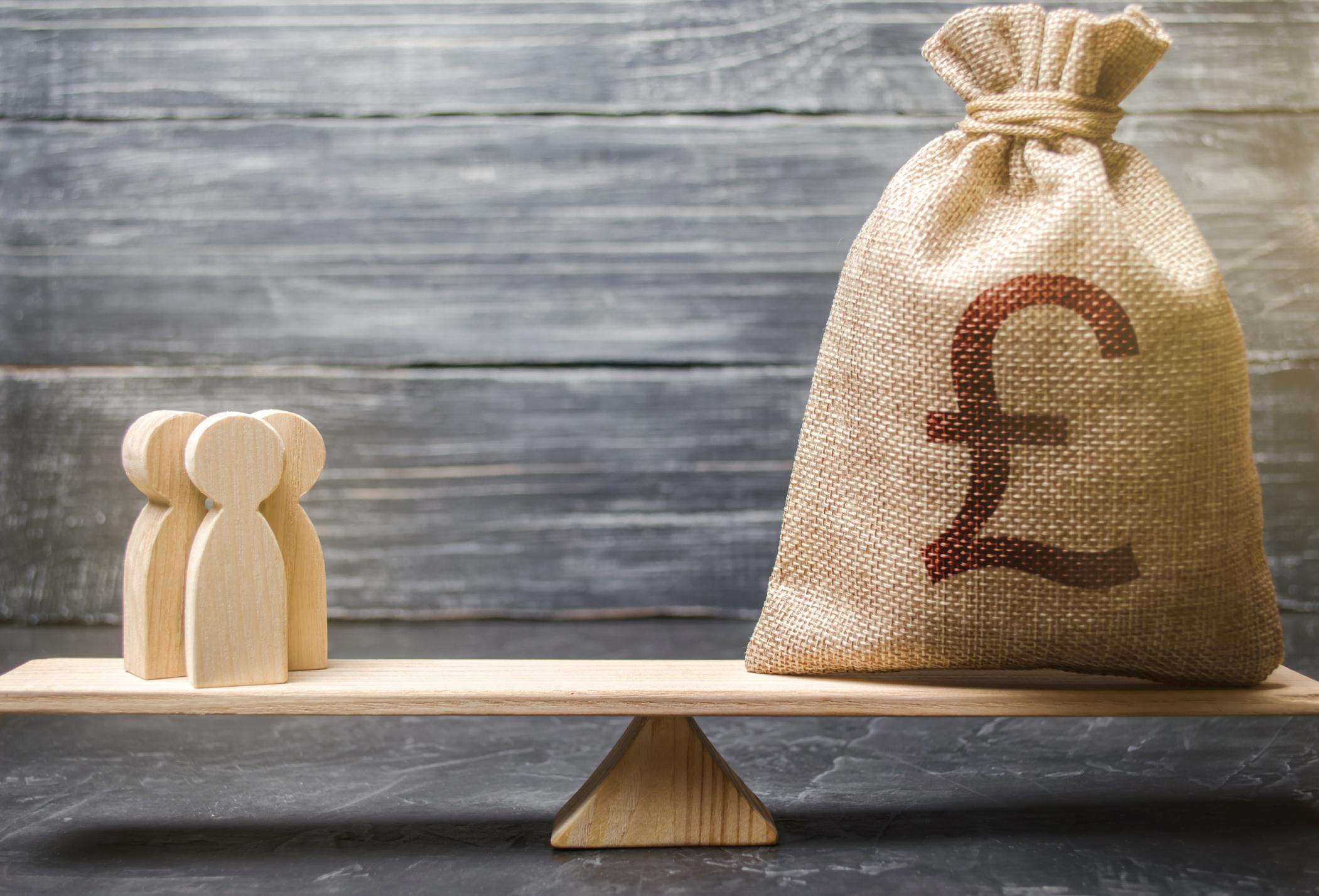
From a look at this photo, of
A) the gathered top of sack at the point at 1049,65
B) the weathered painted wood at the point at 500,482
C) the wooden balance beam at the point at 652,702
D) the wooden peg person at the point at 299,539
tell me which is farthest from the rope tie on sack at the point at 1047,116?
the weathered painted wood at the point at 500,482

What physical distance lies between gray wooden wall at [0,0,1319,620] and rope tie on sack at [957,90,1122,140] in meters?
0.54

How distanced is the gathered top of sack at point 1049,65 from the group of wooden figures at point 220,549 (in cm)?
46

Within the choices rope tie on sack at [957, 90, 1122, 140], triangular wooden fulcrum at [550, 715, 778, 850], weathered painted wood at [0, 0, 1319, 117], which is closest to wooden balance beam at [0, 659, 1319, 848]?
triangular wooden fulcrum at [550, 715, 778, 850]

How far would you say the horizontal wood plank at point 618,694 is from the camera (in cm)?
63

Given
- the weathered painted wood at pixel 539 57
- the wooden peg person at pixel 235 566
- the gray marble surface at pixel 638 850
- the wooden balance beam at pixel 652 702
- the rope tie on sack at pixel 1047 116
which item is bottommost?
A: the gray marble surface at pixel 638 850

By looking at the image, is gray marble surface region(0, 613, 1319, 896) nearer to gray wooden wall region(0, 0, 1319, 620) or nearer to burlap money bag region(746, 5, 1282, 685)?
burlap money bag region(746, 5, 1282, 685)

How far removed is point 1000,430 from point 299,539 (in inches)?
16.4

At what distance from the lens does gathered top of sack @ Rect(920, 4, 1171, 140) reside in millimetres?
676

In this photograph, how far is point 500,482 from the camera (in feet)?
4.16

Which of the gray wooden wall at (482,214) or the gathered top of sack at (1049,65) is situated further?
the gray wooden wall at (482,214)

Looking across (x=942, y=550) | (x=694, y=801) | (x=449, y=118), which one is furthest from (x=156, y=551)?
(x=449, y=118)

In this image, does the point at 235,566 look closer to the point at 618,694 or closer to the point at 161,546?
the point at 161,546

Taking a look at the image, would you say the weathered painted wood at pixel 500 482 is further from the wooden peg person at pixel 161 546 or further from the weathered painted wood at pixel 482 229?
the wooden peg person at pixel 161 546

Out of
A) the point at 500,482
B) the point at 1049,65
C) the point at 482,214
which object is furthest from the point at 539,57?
the point at 1049,65
